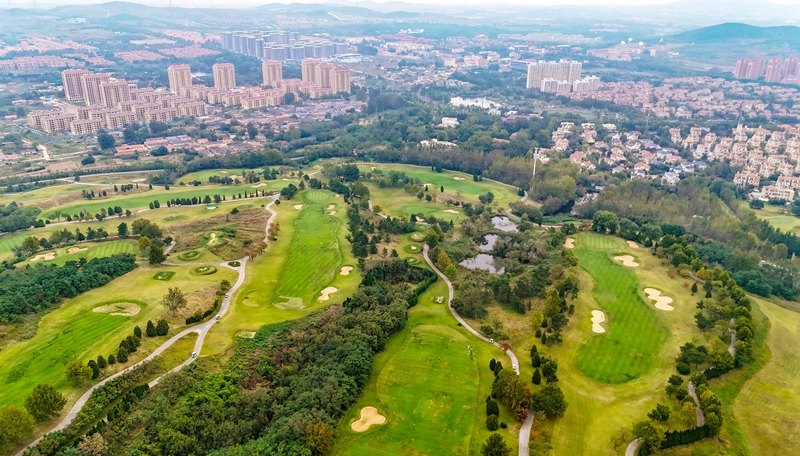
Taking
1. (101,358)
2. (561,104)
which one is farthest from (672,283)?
(561,104)

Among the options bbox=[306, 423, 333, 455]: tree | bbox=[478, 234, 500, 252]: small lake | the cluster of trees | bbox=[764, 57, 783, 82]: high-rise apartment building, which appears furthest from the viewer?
bbox=[764, 57, 783, 82]: high-rise apartment building

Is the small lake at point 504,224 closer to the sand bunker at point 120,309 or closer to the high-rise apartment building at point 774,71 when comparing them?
the sand bunker at point 120,309

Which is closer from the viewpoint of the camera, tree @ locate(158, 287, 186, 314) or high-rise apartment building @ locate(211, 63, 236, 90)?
tree @ locate(158, 287, 186, 314)

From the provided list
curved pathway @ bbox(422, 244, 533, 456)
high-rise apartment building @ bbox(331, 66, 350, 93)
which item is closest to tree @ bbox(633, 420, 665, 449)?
curved pathway @ bbox(422, 244, 533, 456)

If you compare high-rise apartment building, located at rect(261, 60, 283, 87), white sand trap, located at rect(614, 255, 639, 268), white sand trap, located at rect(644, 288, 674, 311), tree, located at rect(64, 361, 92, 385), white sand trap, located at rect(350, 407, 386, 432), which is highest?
high-rise apartment building, located at rect(261, 60, 283, 87)

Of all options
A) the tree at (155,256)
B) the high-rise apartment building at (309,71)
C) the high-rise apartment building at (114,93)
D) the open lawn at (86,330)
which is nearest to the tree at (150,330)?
the open lawn at (86,330)

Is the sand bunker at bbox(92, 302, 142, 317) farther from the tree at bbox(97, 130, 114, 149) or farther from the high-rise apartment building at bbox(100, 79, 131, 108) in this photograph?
the high-rise apartment building at bbox(100, 79, 131, 108)
